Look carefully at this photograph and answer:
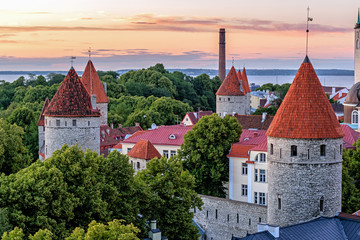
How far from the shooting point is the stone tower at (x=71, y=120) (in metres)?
37.6

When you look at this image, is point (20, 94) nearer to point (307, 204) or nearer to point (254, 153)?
point (254, 153)

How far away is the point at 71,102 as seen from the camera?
37.9m

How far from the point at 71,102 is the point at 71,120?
1212 mm

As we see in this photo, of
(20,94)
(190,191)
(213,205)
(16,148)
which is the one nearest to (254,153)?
(213,205)

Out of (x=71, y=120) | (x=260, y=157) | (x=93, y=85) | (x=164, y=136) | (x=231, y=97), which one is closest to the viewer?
(x=260, y=157)

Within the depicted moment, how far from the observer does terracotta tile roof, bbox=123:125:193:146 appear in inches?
1752

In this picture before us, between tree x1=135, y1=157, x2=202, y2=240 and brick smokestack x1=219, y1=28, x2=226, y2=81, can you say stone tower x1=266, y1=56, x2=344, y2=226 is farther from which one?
brick smokestack x1=219, y1=28, x2=226, y2=81

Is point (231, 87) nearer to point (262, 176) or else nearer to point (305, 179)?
point (262, 176)

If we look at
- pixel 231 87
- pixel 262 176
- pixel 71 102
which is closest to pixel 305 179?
pixel 262 176

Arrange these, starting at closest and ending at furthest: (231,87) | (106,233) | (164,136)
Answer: (106,233), (164,136), (231,87)

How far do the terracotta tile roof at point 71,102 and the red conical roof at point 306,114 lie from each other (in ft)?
49.6

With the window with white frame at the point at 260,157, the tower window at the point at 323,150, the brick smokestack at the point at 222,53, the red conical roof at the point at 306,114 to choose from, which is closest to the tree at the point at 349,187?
the window with white frame at the point at 260,157

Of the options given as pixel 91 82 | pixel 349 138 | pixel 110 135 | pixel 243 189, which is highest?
pixel 91 82

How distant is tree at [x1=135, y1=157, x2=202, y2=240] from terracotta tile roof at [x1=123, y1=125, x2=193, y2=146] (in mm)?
14931
